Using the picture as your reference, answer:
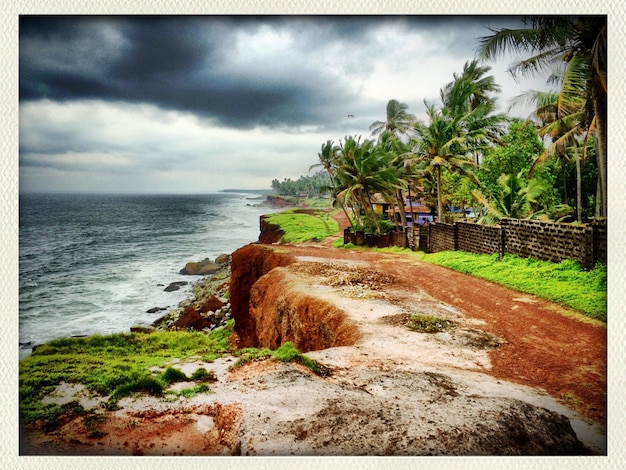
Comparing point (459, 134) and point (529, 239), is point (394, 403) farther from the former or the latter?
point (459, 134)

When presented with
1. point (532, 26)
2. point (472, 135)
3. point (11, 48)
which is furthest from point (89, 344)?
point (472, 135)

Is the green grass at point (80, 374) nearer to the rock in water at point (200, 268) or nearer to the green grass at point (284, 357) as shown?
the green grass at point (284, 357)

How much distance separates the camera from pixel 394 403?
7.54ft

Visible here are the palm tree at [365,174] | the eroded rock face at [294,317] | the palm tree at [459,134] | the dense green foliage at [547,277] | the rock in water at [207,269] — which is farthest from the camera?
the palm tree at [365,174]

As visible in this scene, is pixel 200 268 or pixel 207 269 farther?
pixel 207 269

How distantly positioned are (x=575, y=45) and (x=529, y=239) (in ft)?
13.6

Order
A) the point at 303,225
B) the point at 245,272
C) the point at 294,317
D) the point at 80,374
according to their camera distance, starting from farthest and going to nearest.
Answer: the point at 303,225 < the point at 245,272 < the point at 294,317 < the point at 80,374

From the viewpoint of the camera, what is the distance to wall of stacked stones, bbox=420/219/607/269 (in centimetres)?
475

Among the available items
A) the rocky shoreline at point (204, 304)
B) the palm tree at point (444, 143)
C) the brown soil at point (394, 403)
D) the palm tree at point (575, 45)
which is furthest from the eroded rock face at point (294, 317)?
the palm tree at point (444, 143)

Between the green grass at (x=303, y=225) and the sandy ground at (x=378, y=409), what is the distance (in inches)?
285

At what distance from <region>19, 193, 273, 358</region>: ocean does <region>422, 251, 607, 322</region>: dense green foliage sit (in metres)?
4.10

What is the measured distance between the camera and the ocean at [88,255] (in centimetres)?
281

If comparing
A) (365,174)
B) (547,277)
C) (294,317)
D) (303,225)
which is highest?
(365,174)

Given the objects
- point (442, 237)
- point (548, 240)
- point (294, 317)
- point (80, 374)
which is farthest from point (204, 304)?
point (548, 240)
